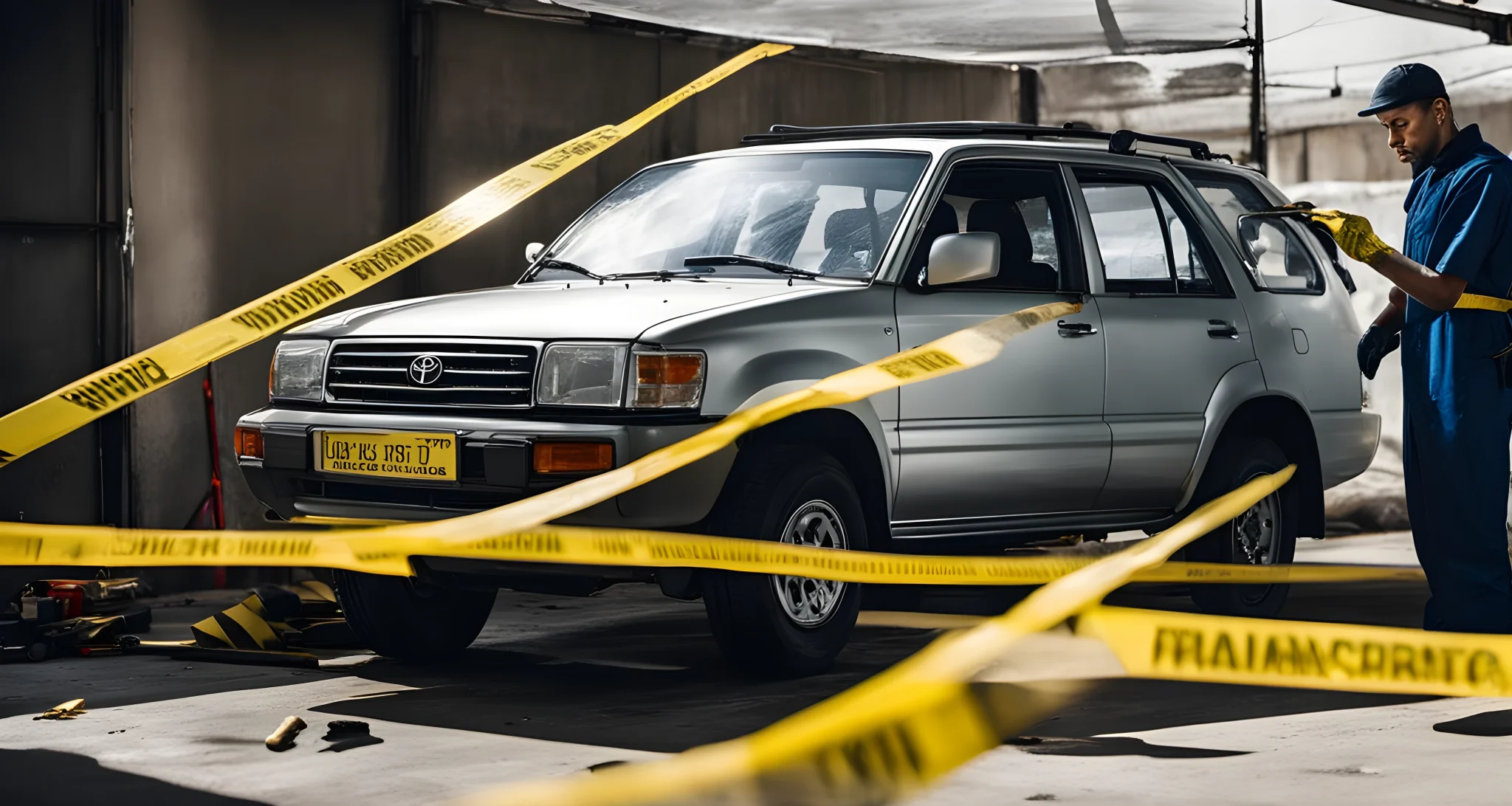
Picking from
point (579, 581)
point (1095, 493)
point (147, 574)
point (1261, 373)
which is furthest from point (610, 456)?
point (147, 574)

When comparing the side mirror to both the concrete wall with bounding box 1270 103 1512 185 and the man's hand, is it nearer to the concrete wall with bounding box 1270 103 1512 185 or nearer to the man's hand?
the man's hand

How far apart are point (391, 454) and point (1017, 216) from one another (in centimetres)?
254

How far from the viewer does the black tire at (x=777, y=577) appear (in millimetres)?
6008

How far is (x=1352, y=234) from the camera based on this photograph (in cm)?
564

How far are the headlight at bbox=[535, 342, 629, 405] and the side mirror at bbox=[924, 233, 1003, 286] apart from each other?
4.10ft

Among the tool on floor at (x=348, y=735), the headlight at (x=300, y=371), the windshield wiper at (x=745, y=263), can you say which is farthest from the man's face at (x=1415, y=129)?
the tool on floor at (x=348, y=735)

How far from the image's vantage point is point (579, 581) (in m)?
5.91

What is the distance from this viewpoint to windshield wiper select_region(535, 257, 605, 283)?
7012 millimetres

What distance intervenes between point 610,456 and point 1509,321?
9.48 feet

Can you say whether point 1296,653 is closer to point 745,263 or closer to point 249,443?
point 745,263

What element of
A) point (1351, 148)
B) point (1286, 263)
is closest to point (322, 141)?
point (1286, 263)

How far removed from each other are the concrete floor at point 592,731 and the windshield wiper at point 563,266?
1.40m

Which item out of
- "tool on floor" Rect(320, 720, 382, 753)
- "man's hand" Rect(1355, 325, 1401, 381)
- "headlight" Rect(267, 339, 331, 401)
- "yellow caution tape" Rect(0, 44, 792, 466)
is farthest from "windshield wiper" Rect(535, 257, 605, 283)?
"man's hand" Rect(1355, 325, 1401, 381)

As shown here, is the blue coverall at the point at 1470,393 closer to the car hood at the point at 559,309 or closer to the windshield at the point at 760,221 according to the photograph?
the windshield at the point at 760,221
